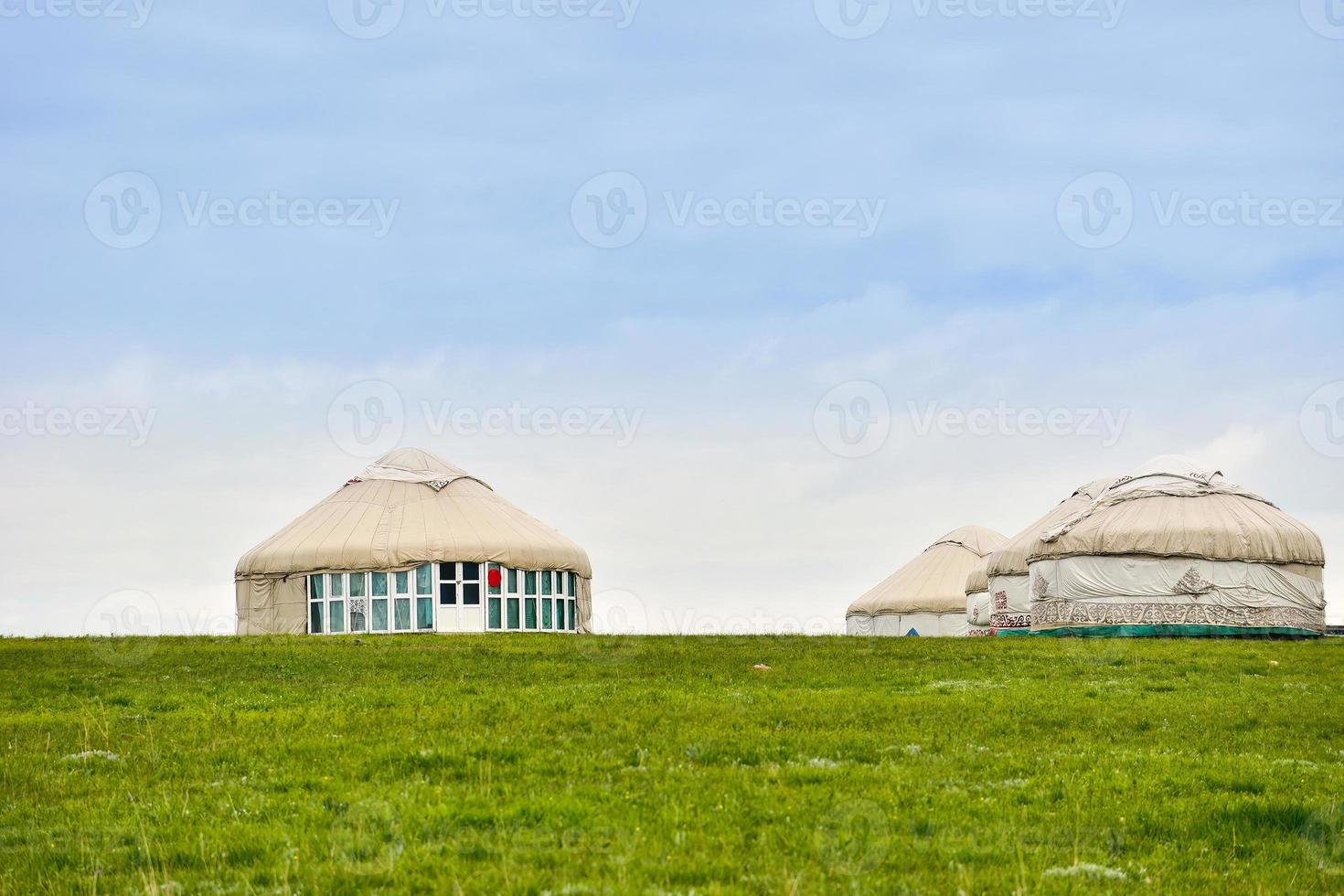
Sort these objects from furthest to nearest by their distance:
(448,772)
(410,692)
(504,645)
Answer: (504,645) → (410,692) → (448,772)

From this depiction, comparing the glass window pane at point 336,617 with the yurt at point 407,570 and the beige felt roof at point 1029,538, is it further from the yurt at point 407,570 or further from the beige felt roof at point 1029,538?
the beige felt roof at point 1029,538

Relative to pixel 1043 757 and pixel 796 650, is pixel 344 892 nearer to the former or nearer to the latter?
pixel 1043 757

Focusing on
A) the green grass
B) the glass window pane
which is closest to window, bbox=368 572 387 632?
the glass window pane

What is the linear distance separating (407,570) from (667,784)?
38.2 metres

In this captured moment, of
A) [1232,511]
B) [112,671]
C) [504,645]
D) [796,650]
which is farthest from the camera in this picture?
[1232,511]

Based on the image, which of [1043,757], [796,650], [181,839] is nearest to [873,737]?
[1043,757]

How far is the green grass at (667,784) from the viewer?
8.73 metres

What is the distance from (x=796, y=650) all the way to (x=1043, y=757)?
47.5 feet

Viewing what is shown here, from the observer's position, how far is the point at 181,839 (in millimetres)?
9641

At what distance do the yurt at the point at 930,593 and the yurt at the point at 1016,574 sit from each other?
18261mm

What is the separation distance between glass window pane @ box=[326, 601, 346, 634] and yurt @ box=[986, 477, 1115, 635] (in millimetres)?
23844

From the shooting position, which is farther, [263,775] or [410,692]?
[410,692]

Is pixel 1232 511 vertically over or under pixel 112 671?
over

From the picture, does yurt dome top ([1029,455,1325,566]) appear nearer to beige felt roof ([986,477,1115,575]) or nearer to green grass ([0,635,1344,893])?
beige felt roof ([986,477,1115,575])
